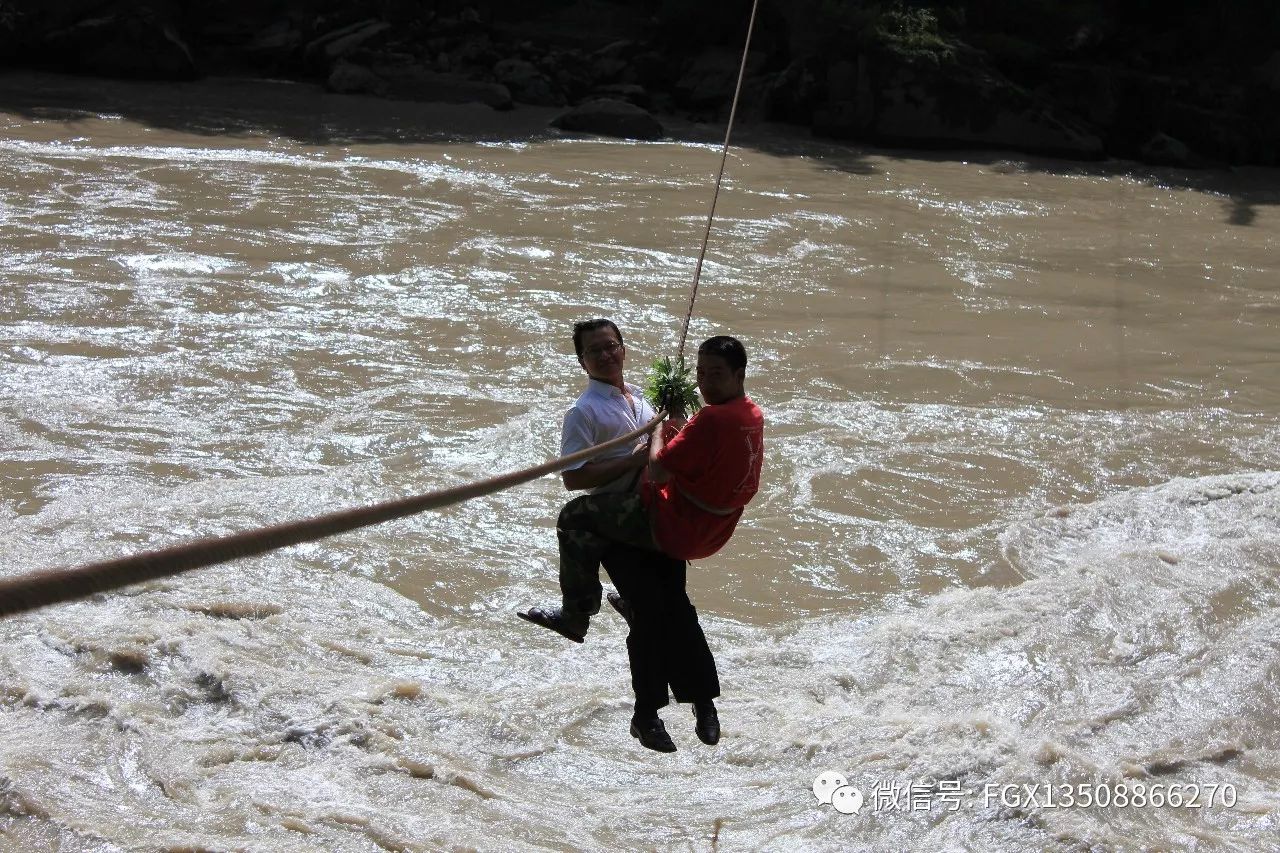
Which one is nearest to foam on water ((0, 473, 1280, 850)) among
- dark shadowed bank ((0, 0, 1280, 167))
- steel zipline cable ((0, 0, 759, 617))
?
steel zipline cable ((0, 0, 759, 617))

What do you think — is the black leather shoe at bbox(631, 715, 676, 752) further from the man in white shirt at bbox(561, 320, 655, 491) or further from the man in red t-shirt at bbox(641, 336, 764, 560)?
the man in white shirt at bbox(561, 320, 655, 491)

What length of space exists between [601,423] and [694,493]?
394 millimetres

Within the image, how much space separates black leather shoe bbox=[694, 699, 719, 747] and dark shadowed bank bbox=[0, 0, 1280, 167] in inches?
563

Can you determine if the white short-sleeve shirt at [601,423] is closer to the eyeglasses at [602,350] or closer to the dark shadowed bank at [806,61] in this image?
the eyeglasses at [602,350]

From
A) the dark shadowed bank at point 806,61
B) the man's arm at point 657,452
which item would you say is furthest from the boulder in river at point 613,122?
the man's arm at point 657,452

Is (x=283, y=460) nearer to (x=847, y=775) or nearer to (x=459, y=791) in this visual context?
(x=459, y=791)

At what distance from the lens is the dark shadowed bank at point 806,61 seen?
18188 mm

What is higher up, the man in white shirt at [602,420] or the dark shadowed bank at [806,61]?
the dark shadowed bank at [806,61]

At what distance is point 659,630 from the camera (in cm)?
425

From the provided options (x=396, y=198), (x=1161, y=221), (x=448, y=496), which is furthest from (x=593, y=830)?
(x=1161, y=221)

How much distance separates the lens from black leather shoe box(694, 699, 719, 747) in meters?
4.27

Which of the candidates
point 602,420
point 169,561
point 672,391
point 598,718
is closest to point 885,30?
point 598,718

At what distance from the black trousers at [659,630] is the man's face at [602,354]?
1.75ft

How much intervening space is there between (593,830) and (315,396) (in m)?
4.75
